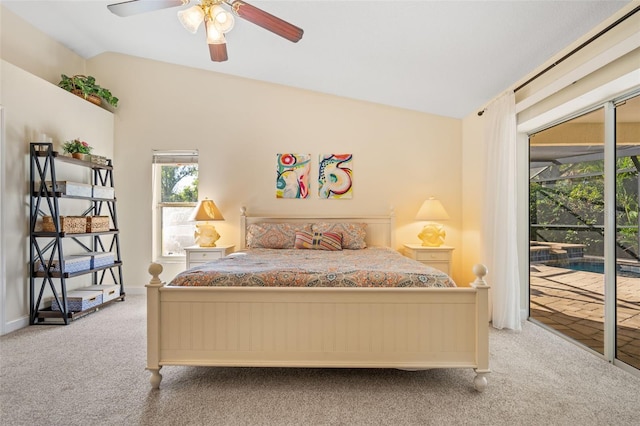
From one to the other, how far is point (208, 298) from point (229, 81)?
3285 mm

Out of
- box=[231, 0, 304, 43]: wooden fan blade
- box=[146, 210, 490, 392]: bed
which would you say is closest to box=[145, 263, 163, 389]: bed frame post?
box=[146, 210, 490, 392]: bed

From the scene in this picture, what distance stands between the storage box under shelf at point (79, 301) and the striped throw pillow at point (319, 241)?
2.24 metres

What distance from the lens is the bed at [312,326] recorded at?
200 cm

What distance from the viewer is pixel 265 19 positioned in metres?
2.02

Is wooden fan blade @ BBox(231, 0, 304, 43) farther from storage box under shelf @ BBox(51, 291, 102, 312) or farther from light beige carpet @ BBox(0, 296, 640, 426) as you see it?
storage box under shelf @ BBox(51, 291, 102, 312)

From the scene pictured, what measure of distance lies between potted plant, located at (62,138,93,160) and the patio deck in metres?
4.85

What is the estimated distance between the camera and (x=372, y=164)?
436cm

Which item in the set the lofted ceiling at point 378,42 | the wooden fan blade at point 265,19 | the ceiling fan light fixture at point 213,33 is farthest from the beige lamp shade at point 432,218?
the ceiling fan light fixture at point 213,33

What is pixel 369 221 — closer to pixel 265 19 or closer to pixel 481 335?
pixel 481 335

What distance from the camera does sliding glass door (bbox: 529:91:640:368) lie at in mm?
2330

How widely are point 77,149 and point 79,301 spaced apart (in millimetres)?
1594

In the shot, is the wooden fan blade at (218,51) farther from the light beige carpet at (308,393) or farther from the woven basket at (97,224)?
the woven basket at (97,224)

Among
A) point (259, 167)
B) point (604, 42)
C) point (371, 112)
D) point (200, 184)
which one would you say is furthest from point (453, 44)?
point (200, 184)

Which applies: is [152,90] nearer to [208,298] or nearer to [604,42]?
[208,298]
